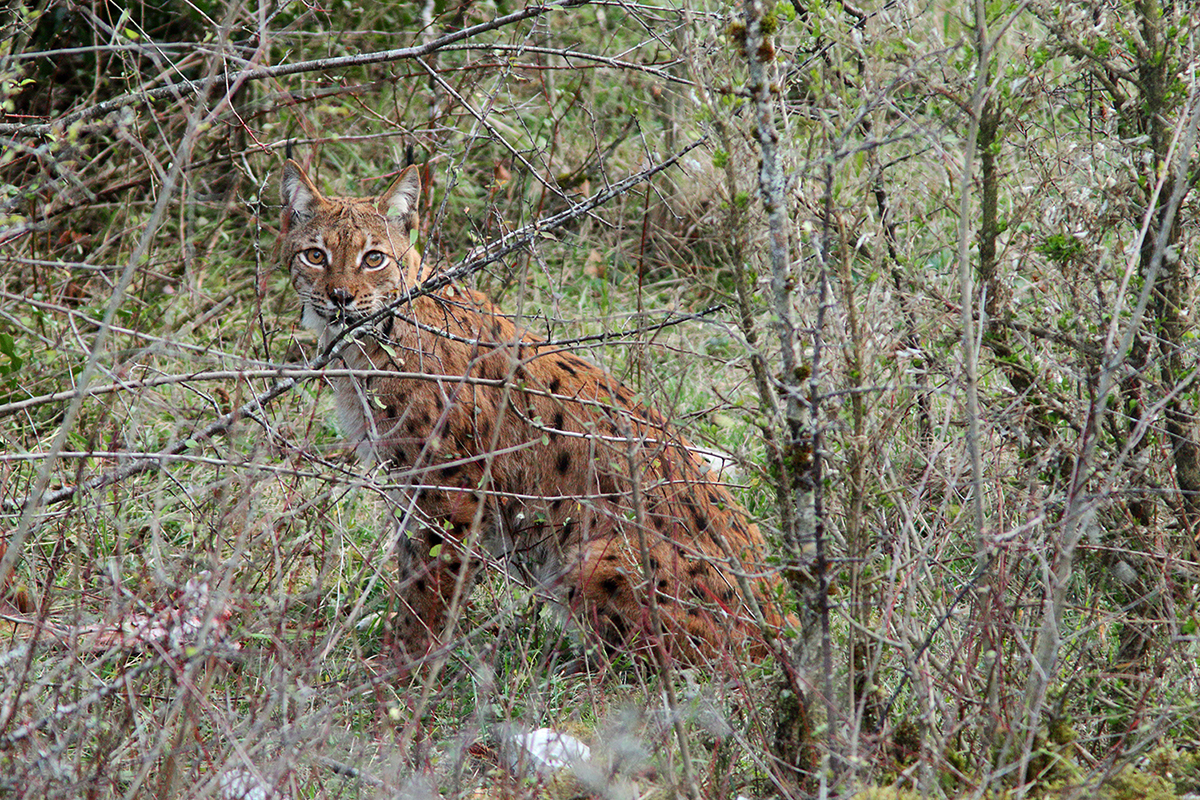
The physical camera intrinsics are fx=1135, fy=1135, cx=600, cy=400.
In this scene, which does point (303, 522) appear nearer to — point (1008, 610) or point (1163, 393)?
point (1008, 610)

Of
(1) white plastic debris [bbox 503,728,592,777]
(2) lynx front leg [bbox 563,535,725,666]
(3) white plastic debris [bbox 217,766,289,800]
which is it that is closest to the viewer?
(3) white plastic debris [bbox 217,766,289,800]

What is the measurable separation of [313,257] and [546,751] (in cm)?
258

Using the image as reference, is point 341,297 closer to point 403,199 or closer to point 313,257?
point 313,257

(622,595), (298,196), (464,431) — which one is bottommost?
(622,595)

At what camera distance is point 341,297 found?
15.3ft

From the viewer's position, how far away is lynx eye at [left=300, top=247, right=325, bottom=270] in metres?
4.81

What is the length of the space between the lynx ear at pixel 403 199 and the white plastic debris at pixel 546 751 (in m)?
2.33

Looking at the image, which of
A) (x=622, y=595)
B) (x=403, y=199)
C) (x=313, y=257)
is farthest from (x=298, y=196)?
(x=622, y=595)

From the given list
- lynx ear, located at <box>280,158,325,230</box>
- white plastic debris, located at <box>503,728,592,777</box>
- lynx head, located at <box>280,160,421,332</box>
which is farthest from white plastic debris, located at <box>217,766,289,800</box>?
lynx ear, located at <box>280,158,325,230</box>

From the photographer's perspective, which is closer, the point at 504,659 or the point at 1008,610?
the point at 1008,610

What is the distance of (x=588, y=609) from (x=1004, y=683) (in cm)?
172

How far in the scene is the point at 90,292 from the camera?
6.09 m

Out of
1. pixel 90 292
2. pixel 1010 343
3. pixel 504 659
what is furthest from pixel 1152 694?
pixel 90 292

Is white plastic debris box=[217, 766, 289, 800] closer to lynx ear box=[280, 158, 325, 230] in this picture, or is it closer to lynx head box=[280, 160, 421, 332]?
lynx head box=[280, 160, 421, 332]
